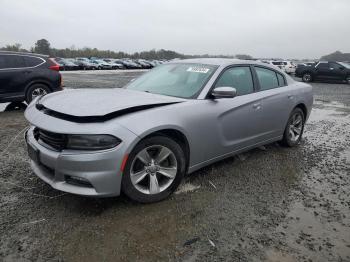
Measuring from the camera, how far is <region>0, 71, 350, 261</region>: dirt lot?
259cm

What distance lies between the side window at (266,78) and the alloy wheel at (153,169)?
2051 millimetres

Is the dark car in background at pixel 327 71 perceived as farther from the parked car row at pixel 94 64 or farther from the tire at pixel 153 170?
the parked car row at pixel 94 64

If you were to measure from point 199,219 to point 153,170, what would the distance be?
67 centimetres

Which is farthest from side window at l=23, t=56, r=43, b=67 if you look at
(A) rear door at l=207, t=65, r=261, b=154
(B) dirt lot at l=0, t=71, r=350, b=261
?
(A) rear door at l=207, t=65, r=261, b=154

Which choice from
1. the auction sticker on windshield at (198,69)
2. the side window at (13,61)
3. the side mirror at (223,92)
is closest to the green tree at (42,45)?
the side window at (13,61)

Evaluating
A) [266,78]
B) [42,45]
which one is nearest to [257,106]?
[266,78]

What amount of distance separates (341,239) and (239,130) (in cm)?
175

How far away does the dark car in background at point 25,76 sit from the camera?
26.3 feet

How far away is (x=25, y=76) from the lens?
8.25m

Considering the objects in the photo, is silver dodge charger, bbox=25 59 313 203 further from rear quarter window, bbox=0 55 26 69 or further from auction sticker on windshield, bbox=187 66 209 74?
rear quarter window, bbox=0 55 26 69

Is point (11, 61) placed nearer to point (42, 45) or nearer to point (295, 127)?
point (295, 127)

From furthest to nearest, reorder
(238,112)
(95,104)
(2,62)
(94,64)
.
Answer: (94,64)
(2,62)
(238,112)
(95,104)

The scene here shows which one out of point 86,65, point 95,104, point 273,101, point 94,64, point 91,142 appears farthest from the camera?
point 94,64

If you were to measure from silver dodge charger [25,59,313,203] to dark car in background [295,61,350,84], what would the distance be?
1909cm
